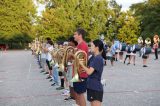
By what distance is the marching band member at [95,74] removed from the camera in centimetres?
687

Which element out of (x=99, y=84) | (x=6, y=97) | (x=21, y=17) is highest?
(x=21, y=17)

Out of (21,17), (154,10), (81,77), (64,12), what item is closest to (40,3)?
(21,17)

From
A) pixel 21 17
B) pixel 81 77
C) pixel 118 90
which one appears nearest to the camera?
pixel 81 77

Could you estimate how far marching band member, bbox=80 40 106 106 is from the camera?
687 centimetres

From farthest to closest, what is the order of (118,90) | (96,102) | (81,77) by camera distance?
(118,90)
(81,77)
(96,102)

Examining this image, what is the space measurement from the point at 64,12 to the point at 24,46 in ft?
40.9

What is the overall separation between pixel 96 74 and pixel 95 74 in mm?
17

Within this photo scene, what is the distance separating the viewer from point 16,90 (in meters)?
13.5

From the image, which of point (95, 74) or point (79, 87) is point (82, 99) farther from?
point (95, 74)

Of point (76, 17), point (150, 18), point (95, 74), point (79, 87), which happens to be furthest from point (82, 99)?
point (76, 17)

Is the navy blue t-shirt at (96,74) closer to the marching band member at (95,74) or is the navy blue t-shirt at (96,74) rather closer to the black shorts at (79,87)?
the marching band member at (95,74)

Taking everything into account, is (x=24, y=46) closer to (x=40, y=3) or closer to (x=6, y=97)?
(x=40, y=3)

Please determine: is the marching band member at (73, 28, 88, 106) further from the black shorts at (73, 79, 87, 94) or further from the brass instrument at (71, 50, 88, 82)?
the brass instrument at (71, 50, 88, 82)

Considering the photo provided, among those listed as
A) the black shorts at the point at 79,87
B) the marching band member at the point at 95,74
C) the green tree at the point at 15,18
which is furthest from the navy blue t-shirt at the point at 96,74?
the green tree at the point at 15,18
